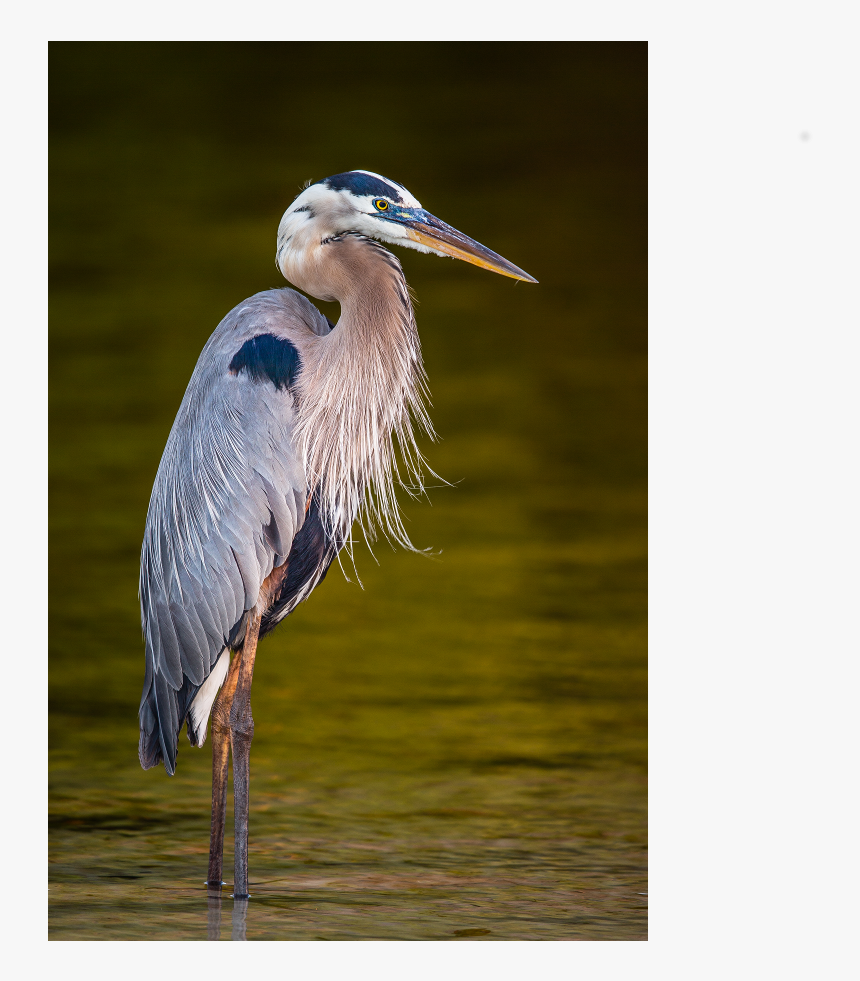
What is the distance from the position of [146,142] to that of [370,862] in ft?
8.74

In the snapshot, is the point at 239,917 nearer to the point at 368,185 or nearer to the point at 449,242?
the point at 449,242

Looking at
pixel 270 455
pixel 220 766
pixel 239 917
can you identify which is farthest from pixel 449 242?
pixel 239 917

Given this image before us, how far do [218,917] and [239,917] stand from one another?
62 mm

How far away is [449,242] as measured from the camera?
12.0 ft

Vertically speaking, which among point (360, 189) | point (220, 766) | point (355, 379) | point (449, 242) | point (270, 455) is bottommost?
point (220, 766)

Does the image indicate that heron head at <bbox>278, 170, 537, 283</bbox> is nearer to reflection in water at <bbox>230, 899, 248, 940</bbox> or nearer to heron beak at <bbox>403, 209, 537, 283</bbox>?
heron beak at <bbox>403, 209, 537, 283</bbox>

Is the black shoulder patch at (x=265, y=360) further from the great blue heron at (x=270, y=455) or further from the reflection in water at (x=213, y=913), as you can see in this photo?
the reflection in water at (x=213, y=913)

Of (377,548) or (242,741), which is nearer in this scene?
(242,741)

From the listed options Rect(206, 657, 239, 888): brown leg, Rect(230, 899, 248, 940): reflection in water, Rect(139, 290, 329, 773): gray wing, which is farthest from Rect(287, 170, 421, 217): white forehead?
Rect(230, 899, 248, 940): reflection in water

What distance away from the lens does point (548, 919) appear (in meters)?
3.65

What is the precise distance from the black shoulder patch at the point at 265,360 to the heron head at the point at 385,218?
346 millimetres

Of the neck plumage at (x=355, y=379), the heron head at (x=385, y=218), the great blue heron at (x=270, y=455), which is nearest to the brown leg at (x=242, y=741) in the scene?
the great blue heron at (x=270, y=455)

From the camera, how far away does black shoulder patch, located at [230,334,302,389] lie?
3.75 meters

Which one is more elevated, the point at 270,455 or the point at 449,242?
the point at 449,242
